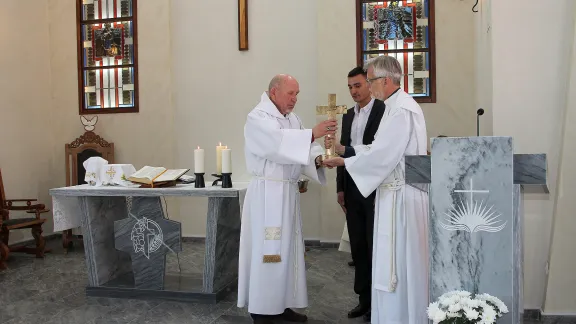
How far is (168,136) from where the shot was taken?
7.45 meters

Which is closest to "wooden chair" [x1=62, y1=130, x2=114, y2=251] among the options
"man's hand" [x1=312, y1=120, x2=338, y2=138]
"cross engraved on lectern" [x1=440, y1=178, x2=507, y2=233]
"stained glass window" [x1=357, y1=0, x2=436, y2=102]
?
"stained glass window" [x1=357, y1=0, x2=436, y2=102]

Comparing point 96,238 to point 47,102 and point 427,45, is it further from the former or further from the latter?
point 427,45

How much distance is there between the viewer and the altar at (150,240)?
4.51 metres

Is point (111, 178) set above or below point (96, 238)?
above

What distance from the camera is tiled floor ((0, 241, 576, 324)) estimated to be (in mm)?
4191

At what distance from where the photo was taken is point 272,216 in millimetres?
3818

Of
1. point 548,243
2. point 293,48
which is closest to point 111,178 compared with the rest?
point 293,48

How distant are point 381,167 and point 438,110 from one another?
365 cm

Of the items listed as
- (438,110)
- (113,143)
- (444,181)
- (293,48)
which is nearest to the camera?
(444,181)

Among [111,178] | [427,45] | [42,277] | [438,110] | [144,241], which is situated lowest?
[42,277]

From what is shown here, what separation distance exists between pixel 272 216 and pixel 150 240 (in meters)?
1.42

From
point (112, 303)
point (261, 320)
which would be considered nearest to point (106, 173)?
point (112, 303)

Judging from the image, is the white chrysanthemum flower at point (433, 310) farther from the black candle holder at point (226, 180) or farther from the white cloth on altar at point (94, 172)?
the white cloth on altar at point (94, 172)

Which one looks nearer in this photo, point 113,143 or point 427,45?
point 427,45
